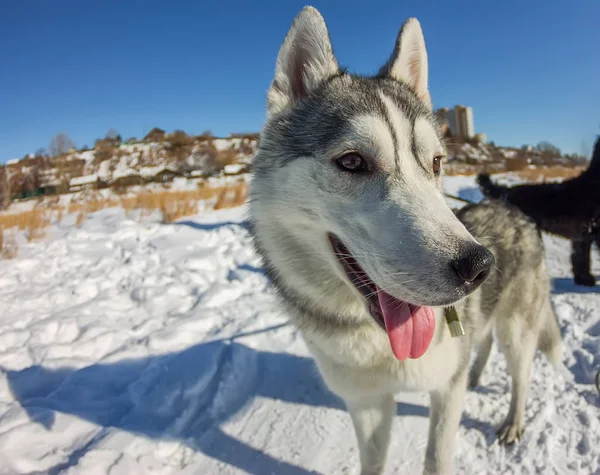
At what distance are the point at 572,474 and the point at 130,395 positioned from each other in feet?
9.70

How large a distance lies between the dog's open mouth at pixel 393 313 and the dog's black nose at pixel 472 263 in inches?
13.5

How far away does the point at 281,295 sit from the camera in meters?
2.11

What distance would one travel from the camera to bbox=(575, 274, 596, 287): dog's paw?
15.5 ft

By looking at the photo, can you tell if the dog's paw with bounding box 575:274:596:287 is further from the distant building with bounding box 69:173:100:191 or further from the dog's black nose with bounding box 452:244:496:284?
the distant building with bounding box 69:173:100:191

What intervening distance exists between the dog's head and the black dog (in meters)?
3.58

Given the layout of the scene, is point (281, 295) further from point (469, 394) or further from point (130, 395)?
point (469, 394)

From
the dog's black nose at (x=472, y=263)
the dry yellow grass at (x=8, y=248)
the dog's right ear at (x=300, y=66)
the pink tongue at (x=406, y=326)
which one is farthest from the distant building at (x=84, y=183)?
the dog's black nose at (x=472, y=263)

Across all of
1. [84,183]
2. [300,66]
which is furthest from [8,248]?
[84,183]

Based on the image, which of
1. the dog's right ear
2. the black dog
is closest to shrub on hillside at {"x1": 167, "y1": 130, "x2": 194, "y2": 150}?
the black dog

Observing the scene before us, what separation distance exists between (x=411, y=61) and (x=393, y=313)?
1672 millimetres

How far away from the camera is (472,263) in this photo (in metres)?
1.18

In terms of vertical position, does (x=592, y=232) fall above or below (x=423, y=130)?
below

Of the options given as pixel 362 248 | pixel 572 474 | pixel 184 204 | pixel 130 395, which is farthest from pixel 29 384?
pixel 184 204

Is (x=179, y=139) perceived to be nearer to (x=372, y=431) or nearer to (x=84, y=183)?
(x=84, y=183)
